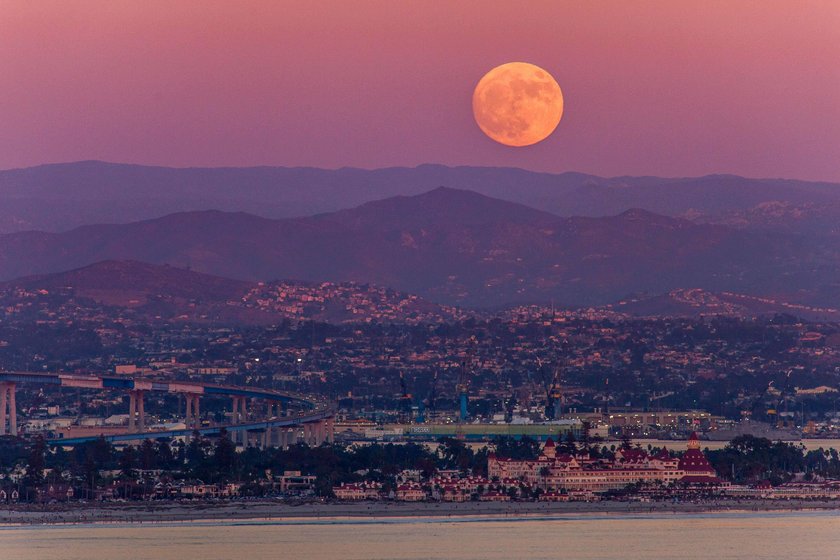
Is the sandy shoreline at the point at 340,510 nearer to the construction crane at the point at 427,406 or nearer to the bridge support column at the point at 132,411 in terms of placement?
the bridge support column at the point at 132,411

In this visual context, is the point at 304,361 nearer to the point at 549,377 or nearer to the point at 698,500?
the point at 549,377

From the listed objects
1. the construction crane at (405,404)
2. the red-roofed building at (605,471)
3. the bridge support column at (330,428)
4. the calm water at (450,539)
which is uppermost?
the construction crane at (405,404)

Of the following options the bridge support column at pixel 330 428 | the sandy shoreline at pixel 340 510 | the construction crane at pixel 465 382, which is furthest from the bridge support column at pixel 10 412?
the sandy shoreline at pixel 340 510

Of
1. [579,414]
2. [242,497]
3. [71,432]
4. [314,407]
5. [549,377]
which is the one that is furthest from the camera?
[549,377]

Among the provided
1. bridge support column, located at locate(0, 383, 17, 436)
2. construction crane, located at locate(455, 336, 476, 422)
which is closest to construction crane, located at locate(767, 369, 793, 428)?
construction crane, located at locate(455, 336, 476, 422)

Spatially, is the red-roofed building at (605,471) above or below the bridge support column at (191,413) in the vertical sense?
below

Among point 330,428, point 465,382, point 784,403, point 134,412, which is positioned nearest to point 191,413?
point 134,412

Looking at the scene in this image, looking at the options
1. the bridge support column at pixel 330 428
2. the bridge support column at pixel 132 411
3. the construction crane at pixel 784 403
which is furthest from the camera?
the construction crane at pixel 784 403

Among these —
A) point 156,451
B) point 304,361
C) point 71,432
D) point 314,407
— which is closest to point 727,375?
point 304,361
